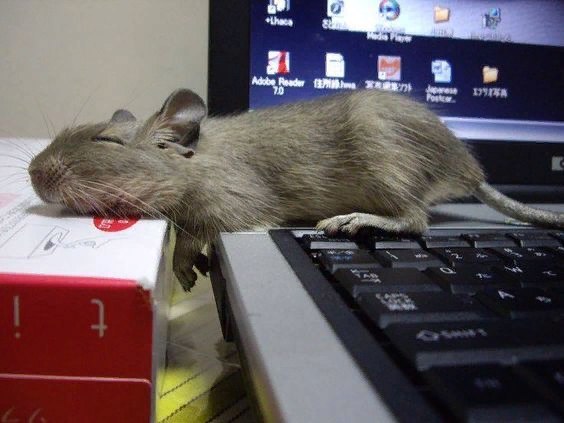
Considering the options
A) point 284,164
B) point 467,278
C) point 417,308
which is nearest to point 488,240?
point 467,278

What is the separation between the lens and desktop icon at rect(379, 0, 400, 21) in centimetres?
102

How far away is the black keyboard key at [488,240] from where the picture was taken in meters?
0.62

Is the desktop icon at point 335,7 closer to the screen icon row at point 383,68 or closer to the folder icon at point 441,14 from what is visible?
the screen icon row at point 383,68

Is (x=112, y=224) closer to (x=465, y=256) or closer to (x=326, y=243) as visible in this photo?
(x=326, y=243)

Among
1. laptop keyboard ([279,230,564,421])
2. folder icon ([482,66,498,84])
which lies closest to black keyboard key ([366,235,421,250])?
laptop keyboard ([279,230,564,421])

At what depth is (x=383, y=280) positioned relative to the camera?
17.9 inches

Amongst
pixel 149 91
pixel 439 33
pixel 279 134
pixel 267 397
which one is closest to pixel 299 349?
pixel 267 397

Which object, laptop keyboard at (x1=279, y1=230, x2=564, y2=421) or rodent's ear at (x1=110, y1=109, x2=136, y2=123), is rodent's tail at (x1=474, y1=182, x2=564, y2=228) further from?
rodent's ear at (x1=110, y1=109, x2=136, y2=123)

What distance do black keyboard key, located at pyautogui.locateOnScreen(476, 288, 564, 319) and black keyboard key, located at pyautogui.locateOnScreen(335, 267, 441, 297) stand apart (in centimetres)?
4

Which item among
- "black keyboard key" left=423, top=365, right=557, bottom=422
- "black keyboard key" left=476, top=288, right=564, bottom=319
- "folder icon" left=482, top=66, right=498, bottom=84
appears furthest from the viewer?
"folder icon" left=482, top=66, right=498, bottom=84

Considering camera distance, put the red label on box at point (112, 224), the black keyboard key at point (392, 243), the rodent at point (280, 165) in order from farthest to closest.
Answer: the rodent at point (280, 165)
the black keyboard key at point (392, 243)
the red label on box at point (112, 224)

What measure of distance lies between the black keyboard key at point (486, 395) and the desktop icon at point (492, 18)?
3.02ft

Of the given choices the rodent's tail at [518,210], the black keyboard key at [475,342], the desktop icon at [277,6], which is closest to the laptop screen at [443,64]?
the desktop icon at [277,6]

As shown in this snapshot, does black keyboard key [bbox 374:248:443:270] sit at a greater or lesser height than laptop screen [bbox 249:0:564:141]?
lesser
